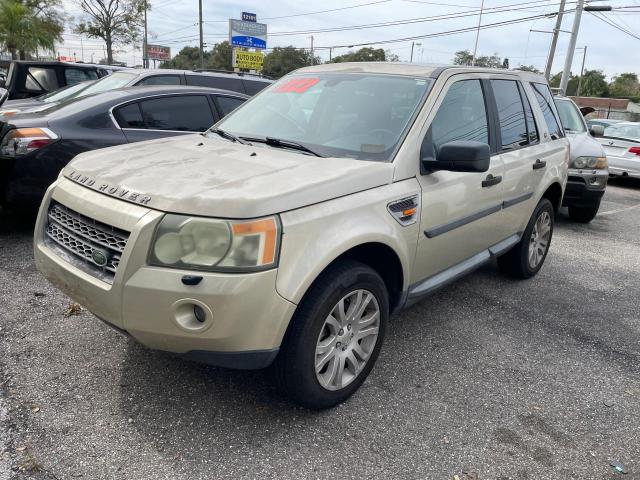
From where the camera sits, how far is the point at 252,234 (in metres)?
2.18

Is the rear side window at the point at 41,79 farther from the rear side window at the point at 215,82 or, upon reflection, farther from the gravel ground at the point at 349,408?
the gravel ground at the point at 349,408

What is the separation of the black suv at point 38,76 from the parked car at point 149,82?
204 cm

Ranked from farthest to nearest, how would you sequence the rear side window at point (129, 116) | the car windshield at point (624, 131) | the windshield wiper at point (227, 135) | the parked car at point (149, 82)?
the car windshield at point (624, 131) < the parked car at point (149, 82) < the rear side window at point (129, 116) < the windshield wiper at point (227, 135)

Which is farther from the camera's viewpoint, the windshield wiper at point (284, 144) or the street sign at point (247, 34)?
the street sign at point (247, 34)

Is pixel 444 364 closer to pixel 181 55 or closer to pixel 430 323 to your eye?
pixel 430 323

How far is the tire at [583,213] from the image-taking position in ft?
24.9

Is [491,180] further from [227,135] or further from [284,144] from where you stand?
[227,135]

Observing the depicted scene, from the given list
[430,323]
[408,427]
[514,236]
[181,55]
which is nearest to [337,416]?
[408,427]

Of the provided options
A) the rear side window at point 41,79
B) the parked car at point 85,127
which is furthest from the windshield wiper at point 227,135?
the rear side window at point 41,79

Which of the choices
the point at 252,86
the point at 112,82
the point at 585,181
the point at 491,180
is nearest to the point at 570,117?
the point at 585,181

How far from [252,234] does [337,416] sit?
1145mm

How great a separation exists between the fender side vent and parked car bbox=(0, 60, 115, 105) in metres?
8.96

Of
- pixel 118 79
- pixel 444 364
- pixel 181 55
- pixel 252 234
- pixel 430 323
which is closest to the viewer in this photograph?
pixel 252 234

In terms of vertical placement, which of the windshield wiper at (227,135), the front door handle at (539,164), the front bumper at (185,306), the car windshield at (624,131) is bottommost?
the front bumper at (185,306)
